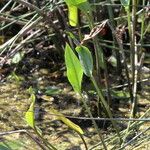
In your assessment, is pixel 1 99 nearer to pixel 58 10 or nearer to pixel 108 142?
pixel 58 10

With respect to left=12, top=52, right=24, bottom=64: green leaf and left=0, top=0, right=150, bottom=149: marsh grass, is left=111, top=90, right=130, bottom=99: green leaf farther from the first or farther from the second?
left=12, top=52, right=24, bottom=64: green leaf

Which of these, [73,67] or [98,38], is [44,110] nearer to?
[98,38]

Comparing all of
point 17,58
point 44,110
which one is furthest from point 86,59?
point 17,58

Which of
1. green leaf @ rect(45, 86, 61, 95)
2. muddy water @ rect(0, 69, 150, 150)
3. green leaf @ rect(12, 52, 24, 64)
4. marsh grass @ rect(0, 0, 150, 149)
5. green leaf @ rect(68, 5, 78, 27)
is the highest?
green leaf @ rect(68, 5, 78, 27)

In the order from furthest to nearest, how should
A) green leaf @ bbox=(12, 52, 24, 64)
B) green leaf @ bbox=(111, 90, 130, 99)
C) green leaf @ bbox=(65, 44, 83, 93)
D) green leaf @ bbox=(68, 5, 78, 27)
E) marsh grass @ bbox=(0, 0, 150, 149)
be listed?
green leaf @ bbox=(12, 52, 24, 64), green leaf @ bbox=(111, 90, 130, 99), marsh grass @ bbox=(0, 0, 150, 149), green leaf @ bbox=(68, 5, 78, 27), green leaf @ bbox=(65, 44, 83, 93)

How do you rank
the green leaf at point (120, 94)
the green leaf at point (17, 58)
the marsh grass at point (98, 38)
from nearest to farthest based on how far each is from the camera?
the marsh grass at point (98, 38), the green leaf at point (120, 94), the green leaf at point (17, 58)

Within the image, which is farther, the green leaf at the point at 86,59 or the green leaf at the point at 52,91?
the green leaf at the point at 52,91

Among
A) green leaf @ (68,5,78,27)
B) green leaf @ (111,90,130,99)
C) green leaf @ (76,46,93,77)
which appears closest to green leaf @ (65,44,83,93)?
green leaf @ (76,46,93,77)

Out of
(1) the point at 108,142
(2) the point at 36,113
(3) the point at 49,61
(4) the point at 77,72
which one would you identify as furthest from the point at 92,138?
(3) the point at 49,61

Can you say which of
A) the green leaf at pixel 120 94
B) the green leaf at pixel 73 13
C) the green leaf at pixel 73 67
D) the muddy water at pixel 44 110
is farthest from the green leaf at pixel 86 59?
the green leaf at pixel 120 94

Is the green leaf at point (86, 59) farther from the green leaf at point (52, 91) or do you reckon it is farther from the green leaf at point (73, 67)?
the green leaf at point (52, 91)

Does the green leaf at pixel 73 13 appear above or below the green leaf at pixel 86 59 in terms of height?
above
